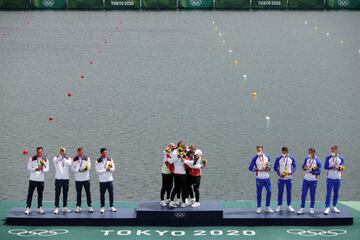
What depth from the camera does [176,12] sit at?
80.8 meters

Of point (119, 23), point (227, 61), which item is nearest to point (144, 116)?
point (227, 61)

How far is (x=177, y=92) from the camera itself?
48125 mm

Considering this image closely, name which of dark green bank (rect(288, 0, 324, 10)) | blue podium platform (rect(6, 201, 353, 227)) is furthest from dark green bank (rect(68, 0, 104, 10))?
blue podium platform (rect(6, 201, 353, 227))

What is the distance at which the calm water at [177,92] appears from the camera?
34.8 metres

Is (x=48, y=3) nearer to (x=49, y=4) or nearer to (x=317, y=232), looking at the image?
(x=49, y=4)

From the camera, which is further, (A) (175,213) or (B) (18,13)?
(B) (18,13)

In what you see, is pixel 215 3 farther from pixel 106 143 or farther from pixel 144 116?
pixel 106 143

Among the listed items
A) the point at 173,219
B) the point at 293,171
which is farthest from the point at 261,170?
the point at 173,219

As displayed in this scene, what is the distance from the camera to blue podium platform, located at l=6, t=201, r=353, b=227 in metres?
25.2

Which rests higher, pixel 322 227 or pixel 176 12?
pixel 176 12

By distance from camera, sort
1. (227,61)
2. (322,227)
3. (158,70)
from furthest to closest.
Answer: (227,61)
(158,70)
(322,227)

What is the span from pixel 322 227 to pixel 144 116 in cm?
1855

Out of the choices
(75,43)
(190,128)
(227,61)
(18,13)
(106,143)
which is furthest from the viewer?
(18,13)

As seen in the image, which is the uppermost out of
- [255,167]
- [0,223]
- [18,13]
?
[18,13]
